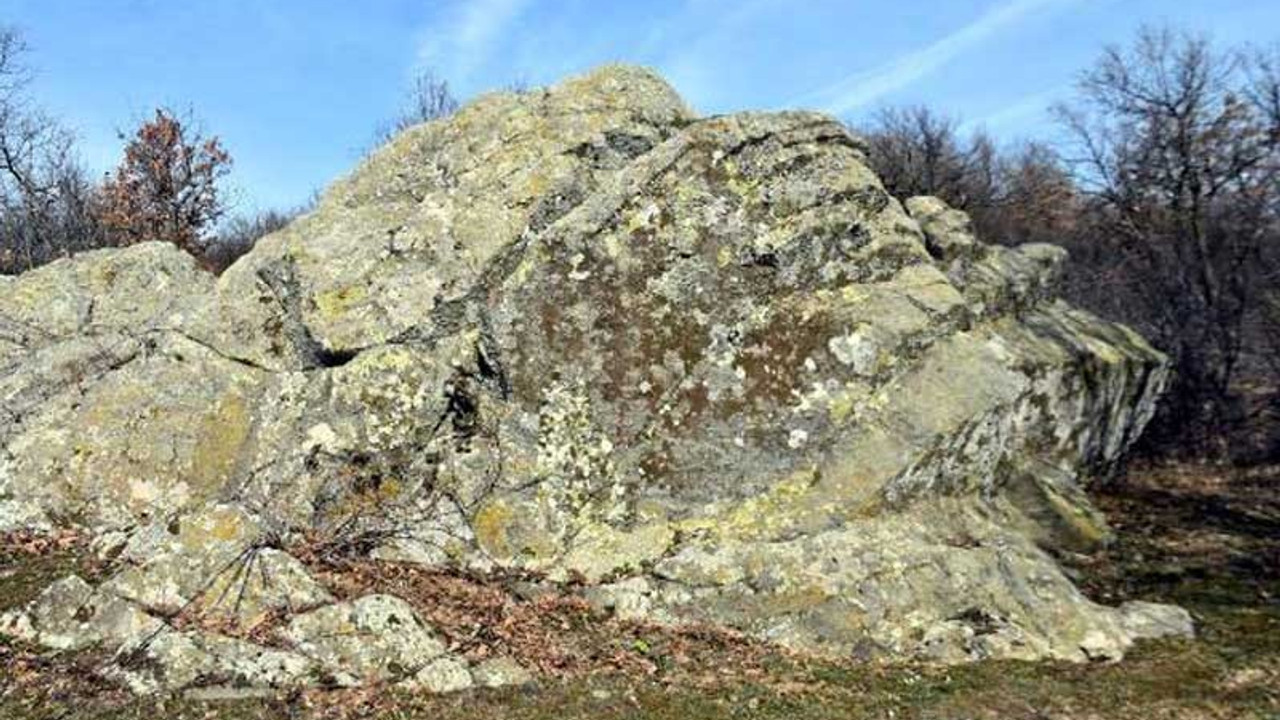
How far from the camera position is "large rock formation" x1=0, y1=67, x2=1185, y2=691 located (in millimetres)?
16266

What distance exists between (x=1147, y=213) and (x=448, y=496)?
3546 cm

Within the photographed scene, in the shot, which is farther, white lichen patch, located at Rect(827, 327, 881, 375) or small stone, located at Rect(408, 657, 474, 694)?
white lichen patch, located at Rect(827, 327, 881, 375)

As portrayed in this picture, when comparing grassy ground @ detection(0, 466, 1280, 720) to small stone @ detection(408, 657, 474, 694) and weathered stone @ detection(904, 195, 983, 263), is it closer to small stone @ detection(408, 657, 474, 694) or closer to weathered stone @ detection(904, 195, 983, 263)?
small stone @ detection(408, 657, 474, 694)

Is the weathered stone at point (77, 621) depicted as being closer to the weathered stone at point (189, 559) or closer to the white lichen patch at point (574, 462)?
Result: the weathered stone at point (189, 559)

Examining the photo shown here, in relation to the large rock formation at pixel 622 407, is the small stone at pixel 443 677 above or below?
below

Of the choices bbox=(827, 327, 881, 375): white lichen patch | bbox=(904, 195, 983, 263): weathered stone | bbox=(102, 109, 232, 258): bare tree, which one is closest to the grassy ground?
bbox=(827, 327, 881, 375): white lichen patch

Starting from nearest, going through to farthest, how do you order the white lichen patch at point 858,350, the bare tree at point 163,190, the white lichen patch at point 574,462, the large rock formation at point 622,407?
the large rock formation at point 622,407
the white lichen patch at point 574,462
the white lichen patch at point 858,350
the bare tree at point 163,190

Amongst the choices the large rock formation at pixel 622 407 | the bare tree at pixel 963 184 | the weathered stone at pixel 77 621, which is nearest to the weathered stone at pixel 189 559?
the large rock formation at pixel 622 407

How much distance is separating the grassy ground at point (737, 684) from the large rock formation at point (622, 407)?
898 mm

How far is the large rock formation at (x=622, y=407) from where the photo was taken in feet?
53.4

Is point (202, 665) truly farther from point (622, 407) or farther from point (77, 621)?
point (622, 407)

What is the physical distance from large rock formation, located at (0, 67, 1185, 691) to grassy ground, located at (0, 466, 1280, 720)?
898 millimetres

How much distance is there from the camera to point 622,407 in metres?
19.2

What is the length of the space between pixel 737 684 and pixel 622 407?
22.4 feet
